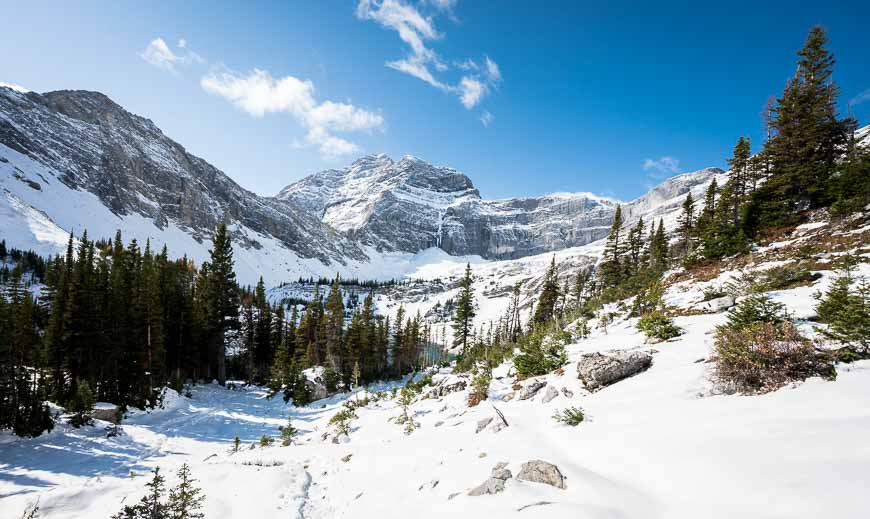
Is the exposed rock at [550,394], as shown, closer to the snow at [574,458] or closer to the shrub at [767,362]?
the snow at [574,458]

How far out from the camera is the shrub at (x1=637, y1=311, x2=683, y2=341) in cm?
1163

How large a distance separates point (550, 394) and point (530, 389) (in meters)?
1.52

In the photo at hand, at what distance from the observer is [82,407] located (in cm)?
1861

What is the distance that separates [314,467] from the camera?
12.0 meters

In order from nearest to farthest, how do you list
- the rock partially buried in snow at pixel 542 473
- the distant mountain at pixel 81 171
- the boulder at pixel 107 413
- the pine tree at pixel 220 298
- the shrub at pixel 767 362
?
the rock partially buried in snow at pixel 542 473, the shrub at pixel 767 362, the boulder at pixel 107 413, the pine tree at pixel 220 298, the distant mountain at pixel 81 171

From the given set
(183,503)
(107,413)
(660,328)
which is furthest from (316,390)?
(660,328)

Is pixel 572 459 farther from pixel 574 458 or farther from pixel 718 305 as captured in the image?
pixel 718 305

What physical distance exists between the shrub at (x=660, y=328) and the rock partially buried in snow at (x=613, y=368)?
2.32 m

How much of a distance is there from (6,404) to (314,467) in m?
18.1

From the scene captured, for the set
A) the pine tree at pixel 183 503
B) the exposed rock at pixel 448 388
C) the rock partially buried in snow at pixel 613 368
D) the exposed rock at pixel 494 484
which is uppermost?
the rock partially buried in snow at pixel 613 368

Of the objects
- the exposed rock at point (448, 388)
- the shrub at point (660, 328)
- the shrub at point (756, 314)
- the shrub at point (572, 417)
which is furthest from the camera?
the exposed rock at point (448, 388)

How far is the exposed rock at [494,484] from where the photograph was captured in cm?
571

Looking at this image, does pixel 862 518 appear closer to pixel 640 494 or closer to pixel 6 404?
pixel 640 494

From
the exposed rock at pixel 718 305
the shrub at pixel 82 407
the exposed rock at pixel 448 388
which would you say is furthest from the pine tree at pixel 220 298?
the exposed rock at pixel 718 305
